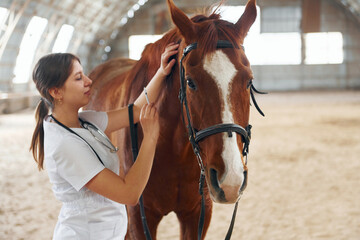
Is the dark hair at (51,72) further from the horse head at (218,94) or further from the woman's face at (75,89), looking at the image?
the horse head at (218,94)

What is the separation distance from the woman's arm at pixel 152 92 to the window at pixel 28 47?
1362cm

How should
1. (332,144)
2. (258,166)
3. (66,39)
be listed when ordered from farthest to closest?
(66,39)
(332,144)
(258,166)

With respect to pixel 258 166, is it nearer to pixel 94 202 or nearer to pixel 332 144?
pixel 332 144

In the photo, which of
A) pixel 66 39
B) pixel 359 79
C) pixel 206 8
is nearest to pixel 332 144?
pixel 206 8

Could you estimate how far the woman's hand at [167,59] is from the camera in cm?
165

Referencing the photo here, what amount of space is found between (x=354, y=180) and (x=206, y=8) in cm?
410

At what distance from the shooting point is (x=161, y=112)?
1786 mm

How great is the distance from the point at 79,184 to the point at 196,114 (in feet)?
1.65

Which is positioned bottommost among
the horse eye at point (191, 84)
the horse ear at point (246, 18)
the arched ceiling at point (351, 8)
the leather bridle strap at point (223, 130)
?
the arched ceiling at point (351, 8)

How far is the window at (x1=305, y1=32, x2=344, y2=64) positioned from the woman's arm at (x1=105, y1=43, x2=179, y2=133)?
74.8 feet

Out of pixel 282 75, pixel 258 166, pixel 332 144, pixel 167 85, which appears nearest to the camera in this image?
pixel 167 85

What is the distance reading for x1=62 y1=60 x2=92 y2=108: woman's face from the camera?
139 cm

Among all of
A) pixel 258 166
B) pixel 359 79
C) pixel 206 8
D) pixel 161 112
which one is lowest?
pixel 359 79

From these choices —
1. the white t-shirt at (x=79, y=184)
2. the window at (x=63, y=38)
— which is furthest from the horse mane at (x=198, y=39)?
the window at (x=63, y=38)
